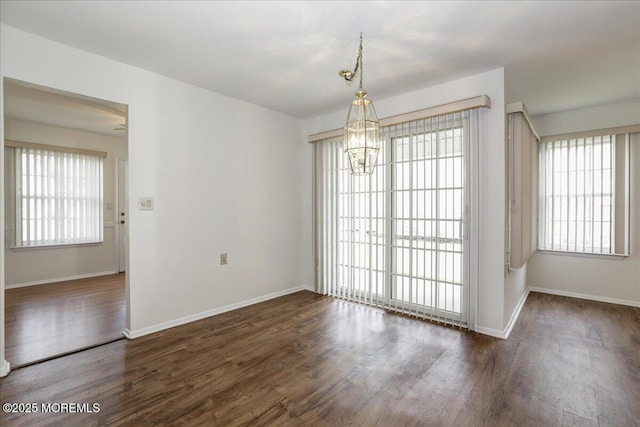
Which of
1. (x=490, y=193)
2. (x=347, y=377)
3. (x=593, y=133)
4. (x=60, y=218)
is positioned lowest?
(x=347, y=377)

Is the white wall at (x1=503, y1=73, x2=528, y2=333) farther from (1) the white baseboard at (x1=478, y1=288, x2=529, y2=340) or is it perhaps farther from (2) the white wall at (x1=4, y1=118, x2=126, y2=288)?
(2) the white wall at (x1=4, y1=118, x2=126, y2=288)

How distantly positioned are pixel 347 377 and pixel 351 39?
104 inches

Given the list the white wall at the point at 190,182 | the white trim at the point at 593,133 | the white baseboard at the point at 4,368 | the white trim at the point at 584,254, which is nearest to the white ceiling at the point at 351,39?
the white wall at the point at 190,182

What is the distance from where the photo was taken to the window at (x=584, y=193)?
13.0ft

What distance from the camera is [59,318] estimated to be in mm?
3430

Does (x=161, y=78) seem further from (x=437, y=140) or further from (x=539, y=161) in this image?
(x=539, y=161)

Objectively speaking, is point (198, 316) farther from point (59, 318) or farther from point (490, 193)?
point (490, 193)

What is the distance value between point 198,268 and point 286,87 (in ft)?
7.58

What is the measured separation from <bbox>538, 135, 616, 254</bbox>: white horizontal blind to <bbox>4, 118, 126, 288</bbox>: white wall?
6.69 m

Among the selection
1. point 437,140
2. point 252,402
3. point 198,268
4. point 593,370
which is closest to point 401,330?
point 593,370

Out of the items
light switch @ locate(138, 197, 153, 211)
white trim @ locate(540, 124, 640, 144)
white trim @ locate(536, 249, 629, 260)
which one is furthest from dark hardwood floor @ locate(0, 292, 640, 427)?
white trim @ locate(540, 124, 640, 144)

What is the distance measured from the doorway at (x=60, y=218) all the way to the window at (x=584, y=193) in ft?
18.8

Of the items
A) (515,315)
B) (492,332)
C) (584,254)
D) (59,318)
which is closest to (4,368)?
(59,318)

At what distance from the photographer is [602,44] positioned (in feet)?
8.29
